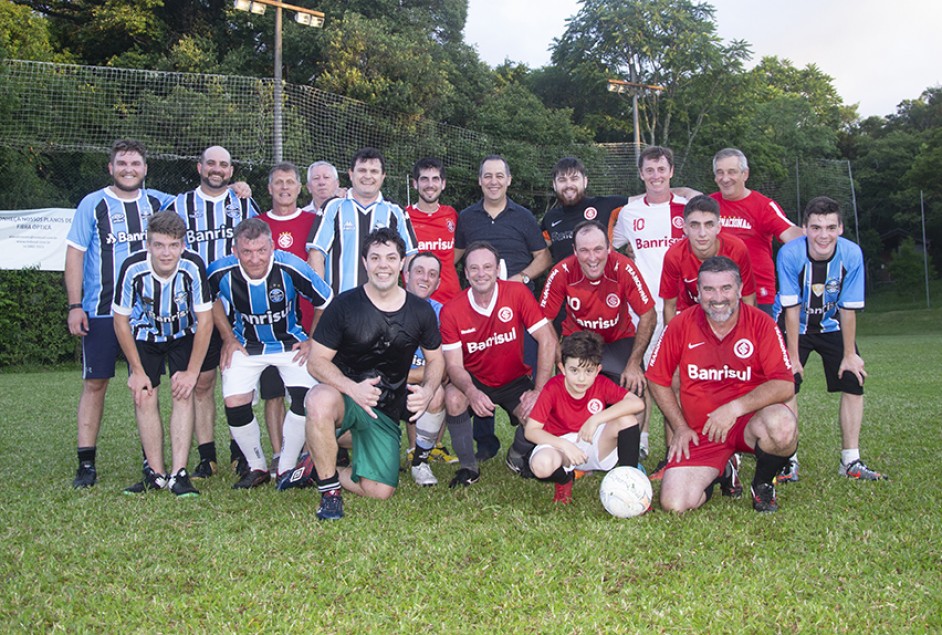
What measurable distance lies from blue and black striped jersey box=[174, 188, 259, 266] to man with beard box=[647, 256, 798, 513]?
3.00 metres

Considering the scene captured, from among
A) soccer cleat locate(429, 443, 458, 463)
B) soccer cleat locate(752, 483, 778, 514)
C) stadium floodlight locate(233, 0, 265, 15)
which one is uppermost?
stadium floodlight locate(233, 0, 265, 15)

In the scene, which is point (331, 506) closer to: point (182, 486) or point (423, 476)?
point (423, 476)

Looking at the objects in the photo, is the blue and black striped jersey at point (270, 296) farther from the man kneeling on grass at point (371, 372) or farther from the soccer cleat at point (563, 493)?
the soccer cleat at point (563, 493)

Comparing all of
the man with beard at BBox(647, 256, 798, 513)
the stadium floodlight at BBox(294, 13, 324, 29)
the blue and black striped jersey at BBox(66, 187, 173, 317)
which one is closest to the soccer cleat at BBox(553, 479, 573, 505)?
the man with beard at BBox(647, 256, 798, 513)

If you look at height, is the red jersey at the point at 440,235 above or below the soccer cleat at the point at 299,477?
above

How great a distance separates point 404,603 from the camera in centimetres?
275

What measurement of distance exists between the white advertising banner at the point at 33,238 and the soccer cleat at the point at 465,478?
13.3 meters

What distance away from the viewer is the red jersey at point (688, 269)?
15.3 feet

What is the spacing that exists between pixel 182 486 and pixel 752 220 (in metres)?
3.83

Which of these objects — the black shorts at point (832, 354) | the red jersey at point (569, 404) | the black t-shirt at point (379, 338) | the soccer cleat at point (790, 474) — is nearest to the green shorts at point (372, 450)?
the black t-shirt at point (379, 338)

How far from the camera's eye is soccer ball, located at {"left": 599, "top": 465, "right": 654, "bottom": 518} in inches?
148

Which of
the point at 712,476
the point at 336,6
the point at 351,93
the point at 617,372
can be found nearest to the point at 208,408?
the point at 617,372

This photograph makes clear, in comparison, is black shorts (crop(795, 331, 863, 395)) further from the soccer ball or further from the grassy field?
the soccer ball

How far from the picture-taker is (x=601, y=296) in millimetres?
4973
